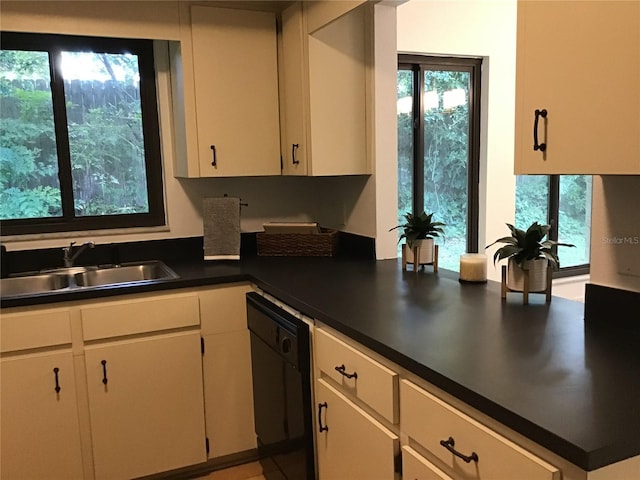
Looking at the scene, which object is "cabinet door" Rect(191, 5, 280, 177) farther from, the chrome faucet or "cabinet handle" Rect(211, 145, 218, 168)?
the chrome faucet

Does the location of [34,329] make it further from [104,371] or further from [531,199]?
[531,199]

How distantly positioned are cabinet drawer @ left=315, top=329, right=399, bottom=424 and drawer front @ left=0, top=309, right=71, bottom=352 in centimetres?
106

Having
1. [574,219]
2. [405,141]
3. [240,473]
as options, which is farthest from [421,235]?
[574,219]

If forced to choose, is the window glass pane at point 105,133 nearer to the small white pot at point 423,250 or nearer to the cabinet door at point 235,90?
the cabinet door at point 235,90

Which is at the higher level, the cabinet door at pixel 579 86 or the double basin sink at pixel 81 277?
the cabinet door at pixel 579 86

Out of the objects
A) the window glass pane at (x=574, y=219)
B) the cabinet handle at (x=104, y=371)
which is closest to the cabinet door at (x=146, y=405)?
the cabinet handle at (x=104, y=371)

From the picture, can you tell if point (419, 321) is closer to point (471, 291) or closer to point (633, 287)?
point (471, 291)

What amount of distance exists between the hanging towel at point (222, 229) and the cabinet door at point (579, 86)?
1676mm

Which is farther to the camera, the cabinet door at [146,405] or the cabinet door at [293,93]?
the cabinet door at [293,93]

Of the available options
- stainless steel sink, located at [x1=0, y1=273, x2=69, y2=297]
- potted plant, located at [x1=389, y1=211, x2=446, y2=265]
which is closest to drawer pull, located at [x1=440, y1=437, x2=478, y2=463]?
potted plant, located at [x1=389, y1=211, x2=446, y2=265]

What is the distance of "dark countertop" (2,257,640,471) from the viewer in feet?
3.36

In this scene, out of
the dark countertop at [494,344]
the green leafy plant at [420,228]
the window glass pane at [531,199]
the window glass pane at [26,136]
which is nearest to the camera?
the dark countertop at [494,344]

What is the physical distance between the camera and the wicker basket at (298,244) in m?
2.87

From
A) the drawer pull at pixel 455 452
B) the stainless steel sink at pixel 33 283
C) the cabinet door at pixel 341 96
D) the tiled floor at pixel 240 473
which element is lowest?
the tiled floor at pixel 240 473
